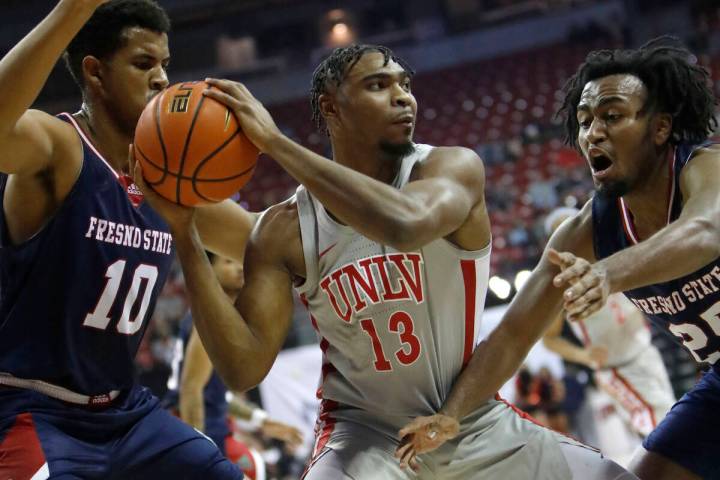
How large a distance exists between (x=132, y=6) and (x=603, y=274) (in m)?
1.94

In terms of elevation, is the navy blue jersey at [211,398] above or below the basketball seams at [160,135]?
below

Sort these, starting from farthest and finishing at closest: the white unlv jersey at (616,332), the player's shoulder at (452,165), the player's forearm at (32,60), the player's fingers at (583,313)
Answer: the white unlv jersey at (616,332), the player's shoulder at (452,165), the player's forearm at (32,60), the player's fingers at (583,313)

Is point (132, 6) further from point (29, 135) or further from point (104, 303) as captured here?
point (104, 303)

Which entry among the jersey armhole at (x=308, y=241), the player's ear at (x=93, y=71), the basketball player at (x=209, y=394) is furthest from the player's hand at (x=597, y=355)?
the player's ear at (x=93, y=71)

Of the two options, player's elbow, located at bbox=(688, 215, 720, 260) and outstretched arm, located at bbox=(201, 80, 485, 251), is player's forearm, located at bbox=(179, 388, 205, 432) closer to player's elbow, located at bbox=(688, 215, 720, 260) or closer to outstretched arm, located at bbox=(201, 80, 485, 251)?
outstretched arm, located at bbox=(201, 80, 485, 251)

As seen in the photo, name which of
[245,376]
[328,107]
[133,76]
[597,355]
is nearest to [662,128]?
[328,107]

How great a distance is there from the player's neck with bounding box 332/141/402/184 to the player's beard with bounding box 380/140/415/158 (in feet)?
0.05

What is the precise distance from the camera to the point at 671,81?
11.0 ft

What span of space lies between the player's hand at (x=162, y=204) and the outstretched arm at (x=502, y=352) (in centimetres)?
99

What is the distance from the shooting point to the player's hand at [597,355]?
6.73 metres

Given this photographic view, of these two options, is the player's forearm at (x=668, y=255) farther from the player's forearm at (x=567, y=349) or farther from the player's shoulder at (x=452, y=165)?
the player's forearm at (x=567, y=349)

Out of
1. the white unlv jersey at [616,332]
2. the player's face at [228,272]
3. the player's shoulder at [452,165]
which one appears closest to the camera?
the player's shoulder at [452,165]

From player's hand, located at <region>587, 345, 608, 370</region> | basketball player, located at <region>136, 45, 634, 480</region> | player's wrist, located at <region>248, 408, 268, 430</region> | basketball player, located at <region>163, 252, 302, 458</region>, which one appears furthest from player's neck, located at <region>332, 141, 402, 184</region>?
player's hand, located at <region>587, 345, 608, 370</region>

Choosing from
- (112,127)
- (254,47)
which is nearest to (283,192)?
(254,47)
